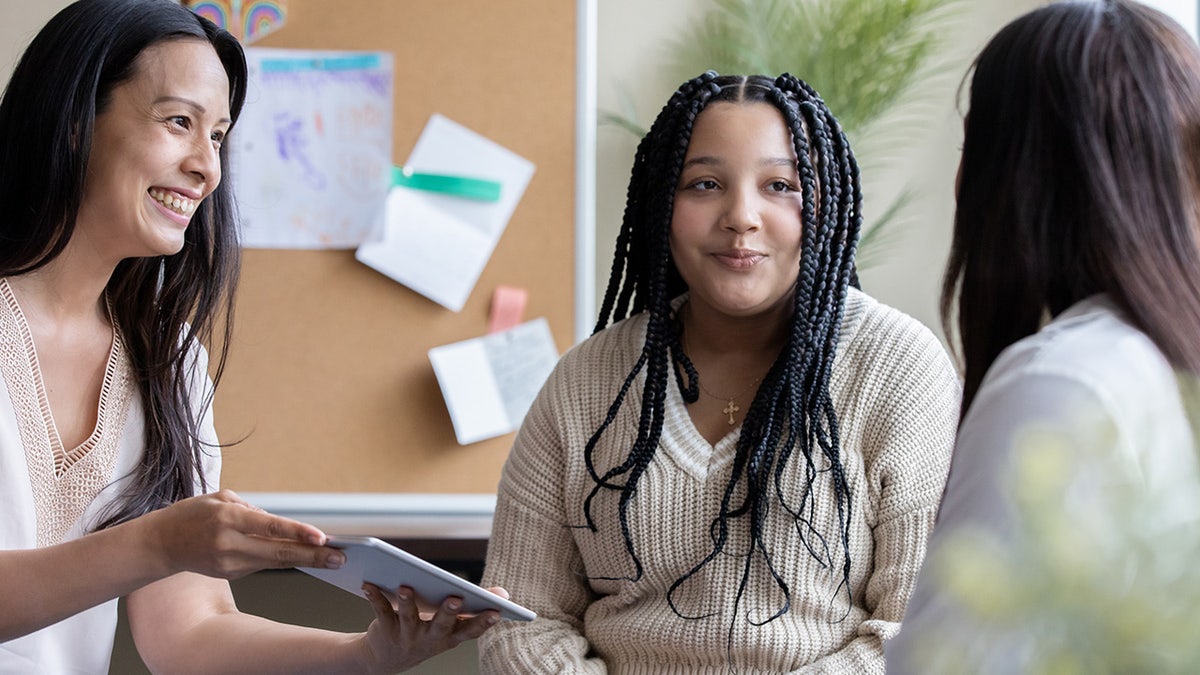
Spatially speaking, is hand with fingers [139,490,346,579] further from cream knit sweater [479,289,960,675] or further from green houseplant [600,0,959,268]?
green houseplant [600,0,959,268]

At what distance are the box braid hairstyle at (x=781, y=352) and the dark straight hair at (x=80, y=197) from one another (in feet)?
1.75

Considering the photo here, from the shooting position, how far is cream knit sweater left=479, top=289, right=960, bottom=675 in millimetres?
1376

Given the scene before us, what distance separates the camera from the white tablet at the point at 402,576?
107cm

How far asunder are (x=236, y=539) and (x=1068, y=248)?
765mm

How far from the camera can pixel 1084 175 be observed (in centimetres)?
89

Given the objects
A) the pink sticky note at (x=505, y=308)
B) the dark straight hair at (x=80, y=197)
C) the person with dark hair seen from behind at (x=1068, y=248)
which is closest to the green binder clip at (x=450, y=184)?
the pink sticky note at (x=505, y=308)

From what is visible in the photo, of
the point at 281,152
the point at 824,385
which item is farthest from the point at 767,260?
the point at 281,152

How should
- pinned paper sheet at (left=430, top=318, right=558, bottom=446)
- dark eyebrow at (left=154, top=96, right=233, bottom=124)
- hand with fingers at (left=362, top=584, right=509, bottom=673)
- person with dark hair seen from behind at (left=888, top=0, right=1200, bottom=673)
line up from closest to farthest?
person with dark hair seen from behind at (left=888, top=0, right=1200, bottom=673) < hand with fingers at (left=362, top=584, right=509, bottom=673) < dark eyebrow at (left=154, top=96, right=233, bottom=124) < pinned paper sheet at (left=430, top=318, right=558, bottom=446)

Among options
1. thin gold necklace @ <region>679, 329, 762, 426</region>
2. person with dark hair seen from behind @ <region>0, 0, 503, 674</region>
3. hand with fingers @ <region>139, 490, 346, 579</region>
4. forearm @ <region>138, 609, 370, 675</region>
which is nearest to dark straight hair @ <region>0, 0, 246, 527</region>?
person with dark hair seen from behind @ <region>0, 0, 503, 674</region>

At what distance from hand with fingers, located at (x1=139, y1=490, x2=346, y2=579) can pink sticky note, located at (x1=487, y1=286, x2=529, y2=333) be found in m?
1.21

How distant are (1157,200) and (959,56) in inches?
72.2

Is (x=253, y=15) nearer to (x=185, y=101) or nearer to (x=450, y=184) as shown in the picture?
(x=450, y=184)

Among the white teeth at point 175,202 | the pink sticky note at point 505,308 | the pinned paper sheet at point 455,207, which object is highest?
the white teeth at point 175,202

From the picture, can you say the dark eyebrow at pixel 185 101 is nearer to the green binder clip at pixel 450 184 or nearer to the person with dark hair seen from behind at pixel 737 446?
the person with dark hair seen from behind at pixel 737 446
